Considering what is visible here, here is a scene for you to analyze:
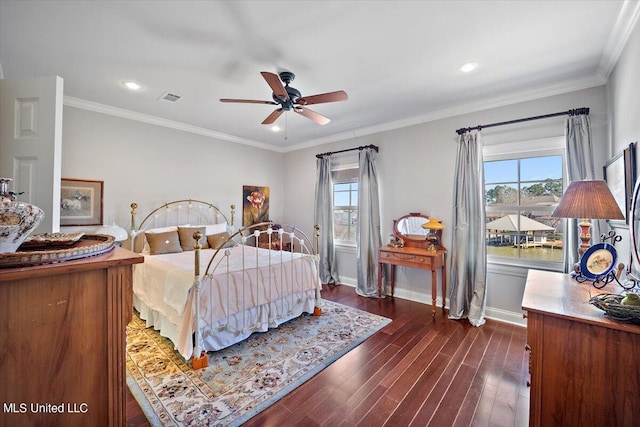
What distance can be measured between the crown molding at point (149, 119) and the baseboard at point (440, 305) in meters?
3.16

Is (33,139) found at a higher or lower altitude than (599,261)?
higher

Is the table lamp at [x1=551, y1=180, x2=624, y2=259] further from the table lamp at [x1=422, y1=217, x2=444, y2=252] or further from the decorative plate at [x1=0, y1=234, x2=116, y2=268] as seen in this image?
the decorative plate at [x1=0, y1=234, x2=116, y2=268]

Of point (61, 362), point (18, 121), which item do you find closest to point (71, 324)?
point (61, 362)

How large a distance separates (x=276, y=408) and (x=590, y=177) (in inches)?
135

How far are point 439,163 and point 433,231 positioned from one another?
94 cm

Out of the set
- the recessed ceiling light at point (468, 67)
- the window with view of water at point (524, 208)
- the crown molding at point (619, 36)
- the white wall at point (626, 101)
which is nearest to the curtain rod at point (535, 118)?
the white wall at point (626, 101)

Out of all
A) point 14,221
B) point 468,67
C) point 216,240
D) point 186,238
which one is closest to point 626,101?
point 468,67

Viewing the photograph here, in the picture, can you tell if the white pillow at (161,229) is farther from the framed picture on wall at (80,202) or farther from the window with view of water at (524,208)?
the window with view of water at (524,208)

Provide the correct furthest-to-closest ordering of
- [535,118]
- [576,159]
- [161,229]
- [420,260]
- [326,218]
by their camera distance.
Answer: [326,218] < [161,229] < [420,260] < [535,118] < [576,159]

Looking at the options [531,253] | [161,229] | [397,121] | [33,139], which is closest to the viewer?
[33,139]

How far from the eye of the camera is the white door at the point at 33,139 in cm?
165

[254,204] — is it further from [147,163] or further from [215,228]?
[147,163]

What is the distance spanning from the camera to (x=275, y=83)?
214 centimetres

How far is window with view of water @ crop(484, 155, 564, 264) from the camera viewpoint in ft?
9.81
